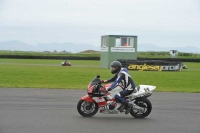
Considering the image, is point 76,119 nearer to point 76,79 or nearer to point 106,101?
point 106,101

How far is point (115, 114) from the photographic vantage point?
12375mm

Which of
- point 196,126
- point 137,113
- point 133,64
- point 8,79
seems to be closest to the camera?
point 196,126

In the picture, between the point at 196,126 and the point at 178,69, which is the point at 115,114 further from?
the point at 178,69

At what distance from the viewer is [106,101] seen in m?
11.5

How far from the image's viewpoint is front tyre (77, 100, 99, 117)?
37.4ft

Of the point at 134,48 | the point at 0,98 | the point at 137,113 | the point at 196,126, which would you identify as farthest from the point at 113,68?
the point at 134,48

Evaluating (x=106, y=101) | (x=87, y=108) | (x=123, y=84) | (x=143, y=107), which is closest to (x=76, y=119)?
(x=87, y=108)

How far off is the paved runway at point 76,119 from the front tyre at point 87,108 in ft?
0.53

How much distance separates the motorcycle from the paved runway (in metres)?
0.22

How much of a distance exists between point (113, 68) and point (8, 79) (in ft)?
48.4

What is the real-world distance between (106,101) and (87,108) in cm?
54

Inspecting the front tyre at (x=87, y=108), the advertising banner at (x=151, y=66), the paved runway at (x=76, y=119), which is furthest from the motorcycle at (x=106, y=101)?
the advertising banner at (x=151, y=66)

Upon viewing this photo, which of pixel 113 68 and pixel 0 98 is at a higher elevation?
pixel 113 68

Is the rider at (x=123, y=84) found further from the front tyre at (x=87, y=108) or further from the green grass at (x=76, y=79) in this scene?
the green grass at (x=76, y=79)
